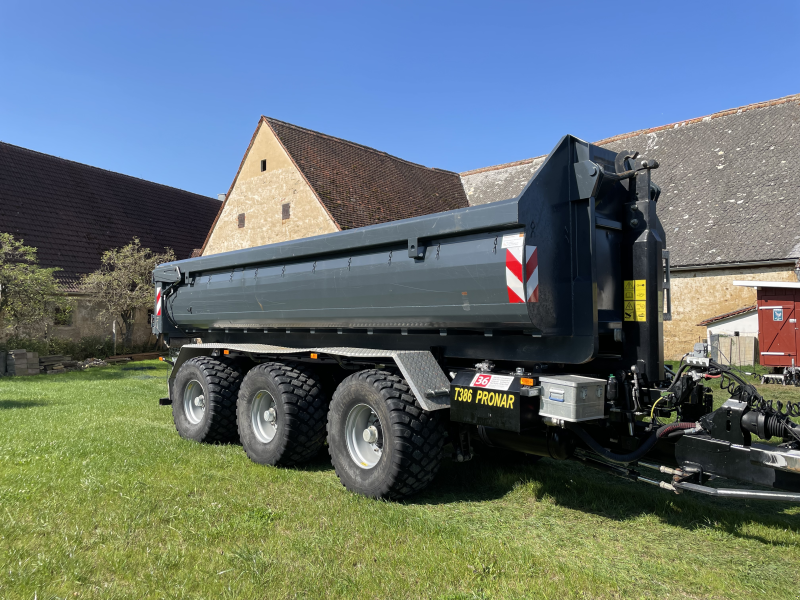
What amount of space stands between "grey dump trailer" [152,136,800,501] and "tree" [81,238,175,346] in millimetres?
18159

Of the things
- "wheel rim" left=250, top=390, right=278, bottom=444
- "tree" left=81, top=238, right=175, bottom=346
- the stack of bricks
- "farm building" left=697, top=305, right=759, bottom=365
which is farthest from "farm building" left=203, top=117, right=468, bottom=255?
"wheel rim" left=250, top=390, right=278, bottom=444

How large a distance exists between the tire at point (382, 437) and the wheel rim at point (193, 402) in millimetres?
2932

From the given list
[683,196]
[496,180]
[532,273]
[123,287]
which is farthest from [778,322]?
Result: [123,287]

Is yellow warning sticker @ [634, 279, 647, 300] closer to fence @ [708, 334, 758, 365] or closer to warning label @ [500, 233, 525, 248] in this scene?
Answer: warning label @ [500, 233, 525, 248]

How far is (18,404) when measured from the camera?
10930 mm

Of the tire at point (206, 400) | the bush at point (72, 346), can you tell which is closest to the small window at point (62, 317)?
the bush at point (72, 346)

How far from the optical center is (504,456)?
21.2 feet

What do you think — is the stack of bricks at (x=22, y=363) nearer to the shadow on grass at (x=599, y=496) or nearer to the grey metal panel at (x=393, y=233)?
the grey metal panel at (x=393, y=233)

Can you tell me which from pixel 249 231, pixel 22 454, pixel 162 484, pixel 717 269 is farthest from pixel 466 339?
pixel 249 231

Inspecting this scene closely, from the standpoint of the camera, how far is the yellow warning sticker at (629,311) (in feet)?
15.7

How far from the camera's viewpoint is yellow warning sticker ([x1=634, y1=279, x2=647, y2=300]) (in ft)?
15.6

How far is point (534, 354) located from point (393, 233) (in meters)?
1.62

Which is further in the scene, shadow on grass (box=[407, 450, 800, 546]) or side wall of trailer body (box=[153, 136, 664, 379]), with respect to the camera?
shadow on grass (box=[407, 450, 800, 546])

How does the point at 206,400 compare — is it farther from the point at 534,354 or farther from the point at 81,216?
the point at 81,216
